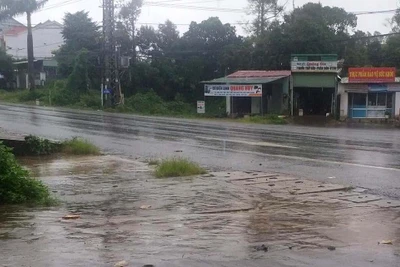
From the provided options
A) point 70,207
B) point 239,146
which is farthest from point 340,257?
point 239,146

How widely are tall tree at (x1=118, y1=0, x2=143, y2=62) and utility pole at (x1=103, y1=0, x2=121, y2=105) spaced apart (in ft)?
39.8

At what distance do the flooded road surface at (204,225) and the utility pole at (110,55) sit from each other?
33.0 meters

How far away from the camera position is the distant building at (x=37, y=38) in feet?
265

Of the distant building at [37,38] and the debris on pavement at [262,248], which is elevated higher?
the distant building at [37,38]

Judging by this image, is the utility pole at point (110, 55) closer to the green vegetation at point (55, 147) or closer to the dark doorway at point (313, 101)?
the dark doorway at point (313, 101)

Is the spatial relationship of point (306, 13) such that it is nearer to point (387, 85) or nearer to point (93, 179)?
point (387, 85)

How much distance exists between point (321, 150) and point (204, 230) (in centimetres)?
1148

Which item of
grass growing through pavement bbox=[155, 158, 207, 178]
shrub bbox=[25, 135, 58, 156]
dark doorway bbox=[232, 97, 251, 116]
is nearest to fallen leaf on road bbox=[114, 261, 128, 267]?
grass growing through pavement bbox=[155, 158, 207, 178]

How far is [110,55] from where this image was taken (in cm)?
4419

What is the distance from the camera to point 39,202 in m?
8.84

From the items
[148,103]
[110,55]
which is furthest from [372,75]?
[148,103]

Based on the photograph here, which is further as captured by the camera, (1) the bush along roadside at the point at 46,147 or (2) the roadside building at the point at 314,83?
(2) the roadside building at the point at 314,83

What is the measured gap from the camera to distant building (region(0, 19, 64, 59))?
8075 centimetres

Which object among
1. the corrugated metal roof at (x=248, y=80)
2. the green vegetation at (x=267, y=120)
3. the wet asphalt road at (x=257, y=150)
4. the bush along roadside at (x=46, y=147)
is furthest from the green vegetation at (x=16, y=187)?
the corrugated metal roof at (x=248, y=80)
